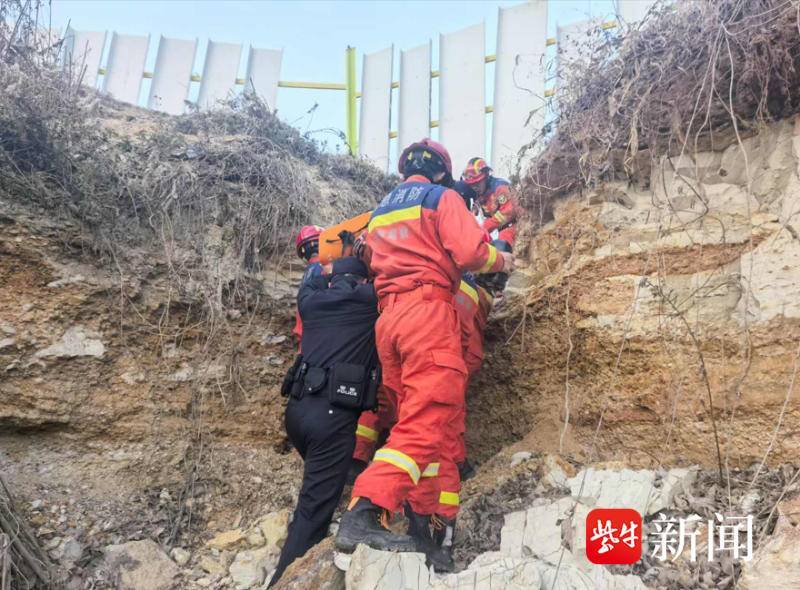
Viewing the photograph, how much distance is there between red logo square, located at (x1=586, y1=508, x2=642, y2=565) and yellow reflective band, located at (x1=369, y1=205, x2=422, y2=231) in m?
1.76

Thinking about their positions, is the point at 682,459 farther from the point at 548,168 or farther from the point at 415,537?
the point at 548,168

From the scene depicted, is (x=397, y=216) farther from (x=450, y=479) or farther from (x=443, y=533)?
(x=443, y=533)

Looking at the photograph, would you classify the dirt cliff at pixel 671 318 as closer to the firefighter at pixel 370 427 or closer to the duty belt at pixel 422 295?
the firefighter at pixel 370 427

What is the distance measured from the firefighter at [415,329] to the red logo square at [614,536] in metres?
0.74

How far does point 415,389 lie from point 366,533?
0.69 metres

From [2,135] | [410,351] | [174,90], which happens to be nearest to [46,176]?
[2,135]

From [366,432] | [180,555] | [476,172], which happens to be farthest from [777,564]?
[476,172]

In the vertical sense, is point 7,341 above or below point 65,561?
above

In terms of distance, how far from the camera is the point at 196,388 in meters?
3.97

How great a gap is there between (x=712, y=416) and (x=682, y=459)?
257mm

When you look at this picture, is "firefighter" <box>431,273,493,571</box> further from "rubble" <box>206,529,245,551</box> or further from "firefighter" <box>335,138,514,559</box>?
"rubble" <box>206,529,245,551</box>

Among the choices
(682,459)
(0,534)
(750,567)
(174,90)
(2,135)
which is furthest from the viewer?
(174,90)

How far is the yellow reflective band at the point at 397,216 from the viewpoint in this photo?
133 inches

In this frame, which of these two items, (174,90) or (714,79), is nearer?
(714,79)
